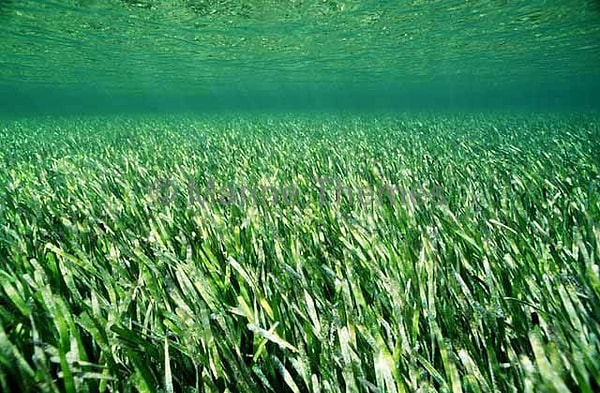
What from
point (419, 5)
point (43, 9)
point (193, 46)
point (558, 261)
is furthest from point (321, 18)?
point (558, 261)

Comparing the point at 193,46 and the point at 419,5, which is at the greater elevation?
the point at 193,46

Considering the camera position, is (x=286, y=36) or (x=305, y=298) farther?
(x=286, y=36)

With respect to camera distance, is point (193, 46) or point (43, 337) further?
point (193, 46)

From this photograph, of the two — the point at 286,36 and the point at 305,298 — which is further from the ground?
the point at 286,36

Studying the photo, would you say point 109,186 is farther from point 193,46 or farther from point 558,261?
point 193,46

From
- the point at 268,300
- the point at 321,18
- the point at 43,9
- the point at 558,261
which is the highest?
the point at 321,18

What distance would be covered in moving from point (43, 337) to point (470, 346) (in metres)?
1.45

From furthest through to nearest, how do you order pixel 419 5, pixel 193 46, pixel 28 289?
pixel 193 46 < pixel 419 5 < pixel 28 289

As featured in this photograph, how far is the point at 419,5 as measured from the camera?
1689 centimetres

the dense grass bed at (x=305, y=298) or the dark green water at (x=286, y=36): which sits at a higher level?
the dark green water at (x=286, y=36)

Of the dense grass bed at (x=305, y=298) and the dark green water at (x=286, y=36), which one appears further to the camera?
the dark green water at (x=286, y=36)

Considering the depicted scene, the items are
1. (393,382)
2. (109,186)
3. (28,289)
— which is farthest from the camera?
(109,186)

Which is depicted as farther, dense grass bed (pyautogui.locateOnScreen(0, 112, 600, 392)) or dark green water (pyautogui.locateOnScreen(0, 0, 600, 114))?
dark green water (pyautogui.locateOnScreen(0, 0, 600, 114))

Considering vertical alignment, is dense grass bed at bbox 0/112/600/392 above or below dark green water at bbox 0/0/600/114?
below
